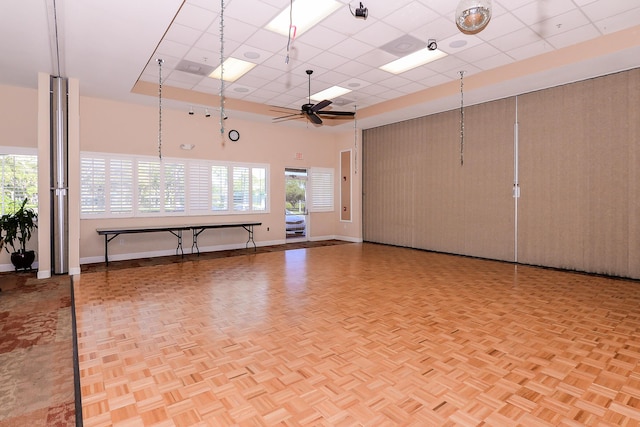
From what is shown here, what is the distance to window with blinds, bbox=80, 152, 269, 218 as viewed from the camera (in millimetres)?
6734

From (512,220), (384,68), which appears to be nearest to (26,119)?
(384,68)

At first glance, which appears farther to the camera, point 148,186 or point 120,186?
point 148,186

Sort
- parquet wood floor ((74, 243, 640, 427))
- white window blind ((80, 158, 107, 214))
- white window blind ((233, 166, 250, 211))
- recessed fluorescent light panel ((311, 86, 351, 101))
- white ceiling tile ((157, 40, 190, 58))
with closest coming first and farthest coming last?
parquet wood floor ((74, 243, 640, 427)) → white ceiling tile ((157, 40, 190, 58)) → white window blind ((80, 158, 107, 214)) → recessed fluorescent light panel ((311, 86, 351, 101)) → white window blind ((233, 166, 250, 211))

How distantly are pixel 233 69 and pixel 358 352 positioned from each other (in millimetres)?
5007

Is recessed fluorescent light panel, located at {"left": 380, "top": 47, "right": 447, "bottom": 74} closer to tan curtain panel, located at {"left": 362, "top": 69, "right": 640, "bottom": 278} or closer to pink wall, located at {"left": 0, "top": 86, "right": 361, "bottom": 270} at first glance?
tan curtain panel, located at {"left": 362, "top": 69, "right": 640, "bottom": 278}

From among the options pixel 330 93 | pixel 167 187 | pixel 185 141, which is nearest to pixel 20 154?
pixel 167 187

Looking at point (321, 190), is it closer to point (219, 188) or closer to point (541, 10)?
point (219, 188)

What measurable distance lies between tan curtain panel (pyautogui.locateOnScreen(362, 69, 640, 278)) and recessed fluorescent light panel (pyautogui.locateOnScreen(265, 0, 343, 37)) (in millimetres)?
4292

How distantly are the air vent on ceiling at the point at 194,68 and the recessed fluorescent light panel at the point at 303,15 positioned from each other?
5.67ft

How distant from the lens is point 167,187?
24.7ft

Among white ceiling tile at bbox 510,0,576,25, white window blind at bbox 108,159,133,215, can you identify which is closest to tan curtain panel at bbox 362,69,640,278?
white ceiling tile at bbox 510,0,576,25

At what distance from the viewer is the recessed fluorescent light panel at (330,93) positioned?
684cm

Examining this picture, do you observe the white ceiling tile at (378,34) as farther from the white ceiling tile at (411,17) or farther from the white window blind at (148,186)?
the white window blind at (148,186)

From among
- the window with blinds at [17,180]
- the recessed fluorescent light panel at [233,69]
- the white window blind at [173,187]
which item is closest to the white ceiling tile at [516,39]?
the recessed fluorescent light panel at [233,69]
